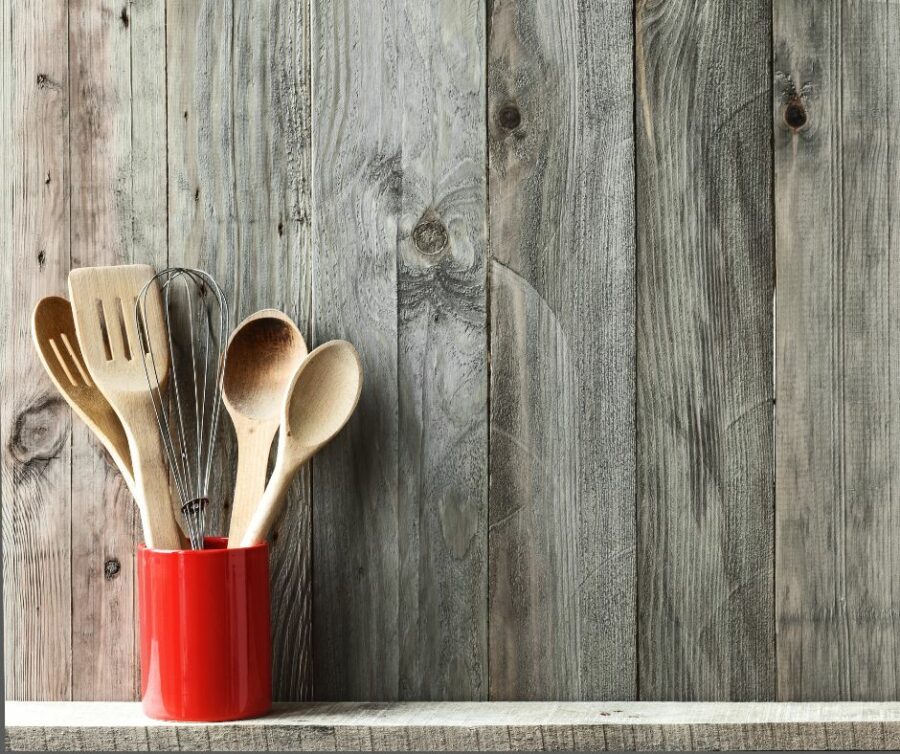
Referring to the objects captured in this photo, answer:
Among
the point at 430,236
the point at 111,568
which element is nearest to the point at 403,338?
the point at 430,236

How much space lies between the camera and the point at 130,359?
2.62ft

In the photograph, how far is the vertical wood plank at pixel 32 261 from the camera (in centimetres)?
84

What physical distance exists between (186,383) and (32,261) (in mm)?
169

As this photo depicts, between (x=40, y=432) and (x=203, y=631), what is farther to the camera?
(x=40, y=432)

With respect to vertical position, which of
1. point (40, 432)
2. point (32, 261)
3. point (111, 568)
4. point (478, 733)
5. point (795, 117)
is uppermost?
point (795, 117)

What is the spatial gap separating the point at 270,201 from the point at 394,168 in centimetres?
11

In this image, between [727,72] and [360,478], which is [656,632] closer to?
[360,478]

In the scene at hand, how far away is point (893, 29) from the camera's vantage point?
811mm

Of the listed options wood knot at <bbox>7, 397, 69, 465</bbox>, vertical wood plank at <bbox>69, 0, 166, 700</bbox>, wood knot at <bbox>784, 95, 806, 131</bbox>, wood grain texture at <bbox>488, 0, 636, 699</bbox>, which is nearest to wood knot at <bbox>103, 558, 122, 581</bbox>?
vertical wood plank at <bbox>69, 0, 166, 700</bbox>

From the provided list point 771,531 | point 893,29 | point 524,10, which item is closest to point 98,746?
point 771,531

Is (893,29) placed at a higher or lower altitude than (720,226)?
higher

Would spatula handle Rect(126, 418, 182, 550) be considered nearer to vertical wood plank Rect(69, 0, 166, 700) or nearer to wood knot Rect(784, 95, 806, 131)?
vertical wood plank Rect(69, 0, 166, 700)

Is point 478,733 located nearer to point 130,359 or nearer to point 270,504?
point 270,504

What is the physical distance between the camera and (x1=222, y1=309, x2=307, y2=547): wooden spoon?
80 cm
